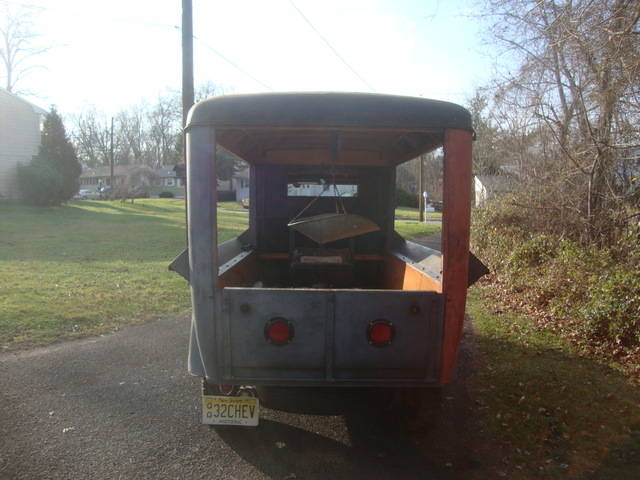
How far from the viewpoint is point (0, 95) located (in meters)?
26.2

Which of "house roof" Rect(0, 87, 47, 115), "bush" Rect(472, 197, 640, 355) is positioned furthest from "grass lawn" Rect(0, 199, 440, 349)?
"house roof" Rect(0, 87, 47, 115)

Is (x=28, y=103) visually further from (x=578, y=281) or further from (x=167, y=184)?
(x=167, y=184)

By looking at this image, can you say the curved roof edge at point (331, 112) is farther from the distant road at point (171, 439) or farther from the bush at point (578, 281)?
the bush at point (578, 281)

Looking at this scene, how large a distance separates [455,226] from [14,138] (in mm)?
29037

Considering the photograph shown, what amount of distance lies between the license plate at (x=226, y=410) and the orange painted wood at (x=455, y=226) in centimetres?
145

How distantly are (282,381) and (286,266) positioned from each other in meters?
2.88

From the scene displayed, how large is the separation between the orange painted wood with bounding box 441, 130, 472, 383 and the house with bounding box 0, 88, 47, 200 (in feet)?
90.2

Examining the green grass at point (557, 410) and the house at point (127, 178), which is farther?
the house at point (127, 178)

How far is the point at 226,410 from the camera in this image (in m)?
3.63

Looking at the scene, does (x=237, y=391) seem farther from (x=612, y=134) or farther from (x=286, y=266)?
(x=612, y=134)

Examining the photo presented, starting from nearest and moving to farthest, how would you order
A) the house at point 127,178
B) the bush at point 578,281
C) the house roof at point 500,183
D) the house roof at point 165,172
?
the bush at point 578,281, the house roof at point 500,183, the house at point 127,178, the house roof at point 165,172

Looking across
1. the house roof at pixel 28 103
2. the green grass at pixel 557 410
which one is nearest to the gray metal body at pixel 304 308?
the green grass at pixel 557 410

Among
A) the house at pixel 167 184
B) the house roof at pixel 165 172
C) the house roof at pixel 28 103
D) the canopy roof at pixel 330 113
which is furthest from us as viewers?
the house roof at pixel 165 172

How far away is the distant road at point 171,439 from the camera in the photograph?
3385mm
